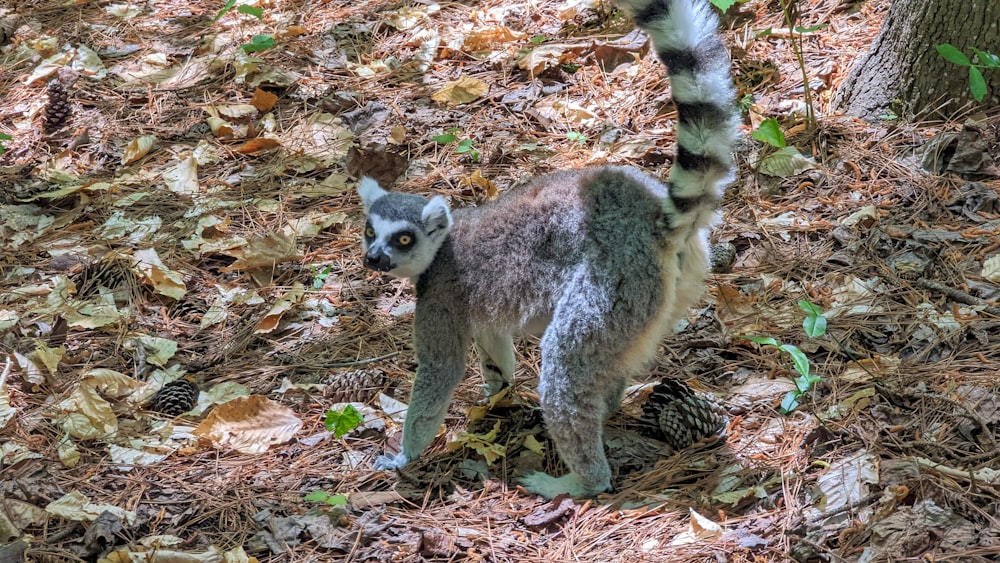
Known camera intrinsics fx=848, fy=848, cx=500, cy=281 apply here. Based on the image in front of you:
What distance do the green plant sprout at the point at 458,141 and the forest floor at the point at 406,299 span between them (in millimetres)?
27

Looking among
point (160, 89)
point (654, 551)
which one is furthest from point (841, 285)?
point (160, 89)

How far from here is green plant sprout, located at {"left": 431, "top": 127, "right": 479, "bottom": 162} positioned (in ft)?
21.1

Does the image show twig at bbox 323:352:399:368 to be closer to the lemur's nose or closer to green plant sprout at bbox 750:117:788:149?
the lemur's nose

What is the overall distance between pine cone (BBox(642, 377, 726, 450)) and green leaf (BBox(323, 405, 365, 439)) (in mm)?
1533

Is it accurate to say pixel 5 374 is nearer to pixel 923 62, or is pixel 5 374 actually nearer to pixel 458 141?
pixel 458 141

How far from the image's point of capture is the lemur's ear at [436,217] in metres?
4.53

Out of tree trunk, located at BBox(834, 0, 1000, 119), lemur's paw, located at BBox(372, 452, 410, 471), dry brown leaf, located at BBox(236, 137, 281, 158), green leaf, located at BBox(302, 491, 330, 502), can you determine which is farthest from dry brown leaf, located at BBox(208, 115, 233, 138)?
tree trunk, located at BBox(834, 0, 1000, 119)

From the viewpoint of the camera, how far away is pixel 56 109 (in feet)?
23.6

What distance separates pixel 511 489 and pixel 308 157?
363 centimetres

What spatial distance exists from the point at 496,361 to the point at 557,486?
885 mm

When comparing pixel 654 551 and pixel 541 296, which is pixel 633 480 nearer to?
pixel 654 551

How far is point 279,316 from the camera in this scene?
17.9 ft

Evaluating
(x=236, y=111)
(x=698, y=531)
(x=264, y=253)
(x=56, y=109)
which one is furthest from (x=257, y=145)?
(x=698, y=531)

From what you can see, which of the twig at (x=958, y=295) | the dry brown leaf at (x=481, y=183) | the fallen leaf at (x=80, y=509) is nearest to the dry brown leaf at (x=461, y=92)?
the dry brown leaf at (x=481, y=183)
